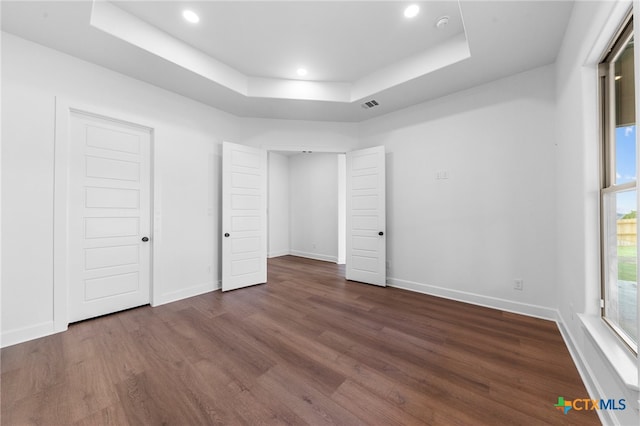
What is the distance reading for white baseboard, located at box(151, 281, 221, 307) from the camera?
324 centimetres

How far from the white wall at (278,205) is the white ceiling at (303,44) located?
3.20 m

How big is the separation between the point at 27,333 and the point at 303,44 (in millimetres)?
4266

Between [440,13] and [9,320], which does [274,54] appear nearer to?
[440,13]

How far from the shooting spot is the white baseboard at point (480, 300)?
2.73m

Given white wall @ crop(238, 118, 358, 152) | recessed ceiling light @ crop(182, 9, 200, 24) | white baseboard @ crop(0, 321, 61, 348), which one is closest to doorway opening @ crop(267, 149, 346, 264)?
white wall @ crop(238, 118, 358, 152)

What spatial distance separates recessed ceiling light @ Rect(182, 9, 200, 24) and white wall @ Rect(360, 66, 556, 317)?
303 cm

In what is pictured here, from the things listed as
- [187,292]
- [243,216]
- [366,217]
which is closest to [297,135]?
[243,216]

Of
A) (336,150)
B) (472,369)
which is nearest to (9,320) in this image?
(472,369)

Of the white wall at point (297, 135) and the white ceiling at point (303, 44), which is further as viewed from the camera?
the white wall at point (297, 135)

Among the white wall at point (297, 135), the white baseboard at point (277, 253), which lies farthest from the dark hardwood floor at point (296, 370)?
the white baseboard at point (277, 253)

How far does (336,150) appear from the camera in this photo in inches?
177

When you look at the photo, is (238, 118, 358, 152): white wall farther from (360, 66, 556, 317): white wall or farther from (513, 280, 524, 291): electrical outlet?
(513, 280, 524, 291): electrical outlet

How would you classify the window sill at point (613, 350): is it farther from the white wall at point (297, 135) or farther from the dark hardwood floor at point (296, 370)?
the white wall at point (297, 135)

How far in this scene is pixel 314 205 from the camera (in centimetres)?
659
